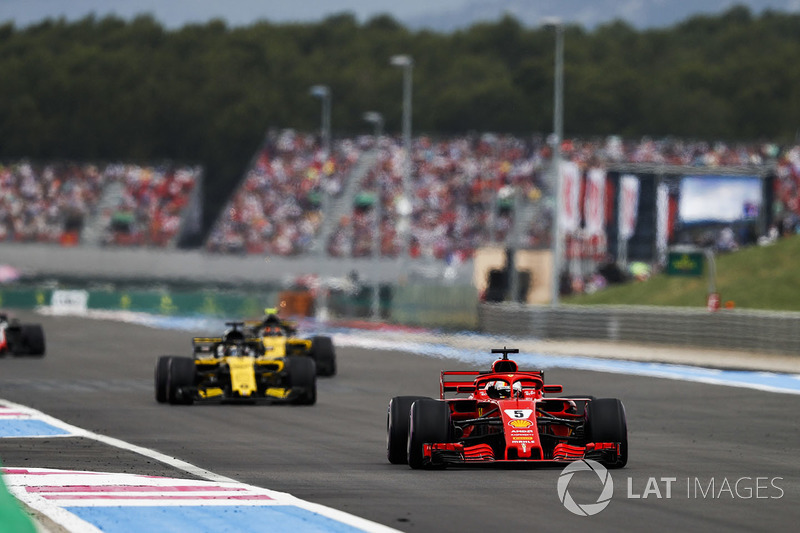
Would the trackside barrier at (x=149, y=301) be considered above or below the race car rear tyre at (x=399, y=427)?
below

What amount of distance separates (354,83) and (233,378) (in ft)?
364

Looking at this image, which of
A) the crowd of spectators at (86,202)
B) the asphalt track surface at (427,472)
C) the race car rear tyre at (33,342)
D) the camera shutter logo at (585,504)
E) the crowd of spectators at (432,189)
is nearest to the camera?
the asphalt track surface at (427,472)

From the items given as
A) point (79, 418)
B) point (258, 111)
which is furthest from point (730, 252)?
point (258, 111)

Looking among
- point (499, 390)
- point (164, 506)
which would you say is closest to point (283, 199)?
point (499, 390)

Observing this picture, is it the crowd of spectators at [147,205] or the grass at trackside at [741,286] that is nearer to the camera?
the grass at trackside at [741,286]

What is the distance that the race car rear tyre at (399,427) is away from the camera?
45.2ft

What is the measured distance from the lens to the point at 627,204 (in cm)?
5266

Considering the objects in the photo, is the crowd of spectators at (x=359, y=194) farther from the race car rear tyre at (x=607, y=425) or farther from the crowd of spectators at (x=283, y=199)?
the race car rear tyre at (x=607, y=425)

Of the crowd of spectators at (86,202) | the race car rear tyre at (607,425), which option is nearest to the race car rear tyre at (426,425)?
the race car rear tyre at (607,425)

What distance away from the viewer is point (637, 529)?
10.2 meters

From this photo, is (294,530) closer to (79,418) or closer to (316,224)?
(79,418)

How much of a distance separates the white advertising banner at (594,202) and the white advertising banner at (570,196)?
34.8 inches

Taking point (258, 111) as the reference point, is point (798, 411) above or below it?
below

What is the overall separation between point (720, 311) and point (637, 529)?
2574 centimetres
